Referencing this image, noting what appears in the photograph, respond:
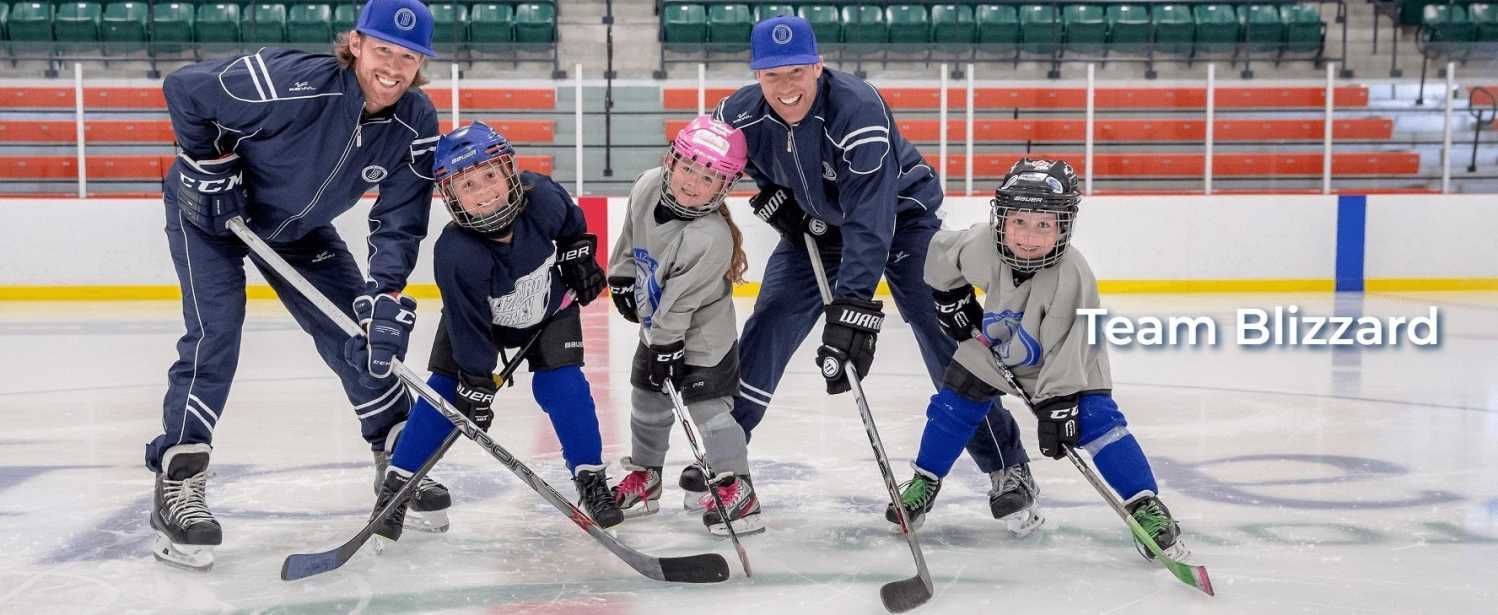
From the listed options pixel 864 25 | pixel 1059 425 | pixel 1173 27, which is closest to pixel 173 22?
pixel 864 25

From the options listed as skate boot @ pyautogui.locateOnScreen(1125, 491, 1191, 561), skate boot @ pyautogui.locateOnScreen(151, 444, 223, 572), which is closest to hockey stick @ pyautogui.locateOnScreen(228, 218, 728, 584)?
skate boot @ pyautogui.locateOnScreen(151, 444, 223, 572)

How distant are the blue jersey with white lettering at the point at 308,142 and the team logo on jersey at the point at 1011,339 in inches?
44.7

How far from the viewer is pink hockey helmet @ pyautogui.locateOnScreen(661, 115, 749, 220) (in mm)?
2674

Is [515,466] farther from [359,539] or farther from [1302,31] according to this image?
[1302,31]

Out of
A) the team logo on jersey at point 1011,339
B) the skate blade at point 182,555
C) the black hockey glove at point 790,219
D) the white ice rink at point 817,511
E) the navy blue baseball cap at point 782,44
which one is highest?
the navy blue baseball cap at point 782,44

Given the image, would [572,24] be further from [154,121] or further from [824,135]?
[824,135]

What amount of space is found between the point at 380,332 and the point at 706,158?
0.70 metres

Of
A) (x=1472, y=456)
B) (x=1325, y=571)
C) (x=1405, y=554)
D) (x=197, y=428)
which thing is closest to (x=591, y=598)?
(x=197, y=428)

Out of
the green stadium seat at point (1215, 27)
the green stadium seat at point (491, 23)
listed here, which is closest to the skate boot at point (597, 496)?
the green stadium seat at point (491, 23)

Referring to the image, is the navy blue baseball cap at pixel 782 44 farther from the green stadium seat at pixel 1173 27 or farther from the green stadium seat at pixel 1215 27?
the green stadium seat at pixel 1215 27

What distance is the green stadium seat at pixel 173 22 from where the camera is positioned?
9.45 m

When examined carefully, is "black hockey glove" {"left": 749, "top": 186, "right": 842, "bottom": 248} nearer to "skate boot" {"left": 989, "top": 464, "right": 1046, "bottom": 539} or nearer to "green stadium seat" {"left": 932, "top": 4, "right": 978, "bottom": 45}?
"skate boot" {"left": 989, "top": 464, "right": 1046, "bottom": 539}

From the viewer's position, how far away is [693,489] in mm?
3057

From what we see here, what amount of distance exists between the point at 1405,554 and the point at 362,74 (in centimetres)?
219
